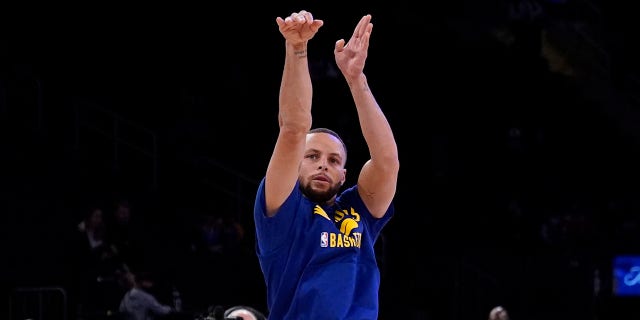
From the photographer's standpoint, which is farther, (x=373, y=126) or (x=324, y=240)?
(x=373, y=126)

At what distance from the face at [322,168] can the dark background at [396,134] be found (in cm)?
786

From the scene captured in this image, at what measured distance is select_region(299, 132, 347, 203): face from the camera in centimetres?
541

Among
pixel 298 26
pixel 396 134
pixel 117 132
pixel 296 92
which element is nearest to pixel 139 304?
pixel 117 132

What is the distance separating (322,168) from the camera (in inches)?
214

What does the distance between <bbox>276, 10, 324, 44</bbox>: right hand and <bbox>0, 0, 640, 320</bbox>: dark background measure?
8.38 metres

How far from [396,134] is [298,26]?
15.5 metres

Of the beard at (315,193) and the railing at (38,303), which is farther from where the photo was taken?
the railing at (38,303)

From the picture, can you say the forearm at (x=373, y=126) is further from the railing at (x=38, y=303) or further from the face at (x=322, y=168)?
the railing at (x=38, y=303)

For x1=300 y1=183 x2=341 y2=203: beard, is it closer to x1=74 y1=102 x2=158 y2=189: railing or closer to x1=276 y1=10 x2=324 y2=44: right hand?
x1=276 y1=10 x2=324 y2=44: right hand

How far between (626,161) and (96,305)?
1271 cm

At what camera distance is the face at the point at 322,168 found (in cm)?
541

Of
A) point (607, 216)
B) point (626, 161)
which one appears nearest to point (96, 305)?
point (607, 216)

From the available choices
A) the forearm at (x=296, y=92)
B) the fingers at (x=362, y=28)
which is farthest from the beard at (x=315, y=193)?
the fingers at (x=362, y=28)

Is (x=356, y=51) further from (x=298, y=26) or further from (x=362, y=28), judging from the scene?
(x=298, y=26)
